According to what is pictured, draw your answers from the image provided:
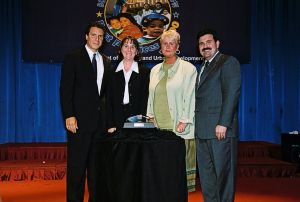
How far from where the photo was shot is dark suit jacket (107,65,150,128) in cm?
373

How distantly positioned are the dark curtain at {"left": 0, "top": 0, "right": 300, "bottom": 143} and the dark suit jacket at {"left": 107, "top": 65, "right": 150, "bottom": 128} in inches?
173

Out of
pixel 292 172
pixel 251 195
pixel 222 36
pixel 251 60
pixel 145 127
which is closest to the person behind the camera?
pixel 145 127

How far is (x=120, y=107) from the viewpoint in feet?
12.2

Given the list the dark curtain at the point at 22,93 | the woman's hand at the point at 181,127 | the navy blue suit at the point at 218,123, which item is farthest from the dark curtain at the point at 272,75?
the woman's hand at the point at 181,127

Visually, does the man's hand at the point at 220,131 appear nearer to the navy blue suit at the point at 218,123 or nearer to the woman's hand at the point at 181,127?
the navy blue suit at the point at 218,123

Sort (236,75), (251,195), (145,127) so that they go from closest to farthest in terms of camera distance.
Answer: (145,127), (236,75), (251,195)

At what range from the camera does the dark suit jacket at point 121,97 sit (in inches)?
147

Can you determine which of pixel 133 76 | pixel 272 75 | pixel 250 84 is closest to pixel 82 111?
pixel 133 76

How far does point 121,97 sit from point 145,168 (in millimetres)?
854

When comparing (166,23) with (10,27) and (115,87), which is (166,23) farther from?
(115,87)

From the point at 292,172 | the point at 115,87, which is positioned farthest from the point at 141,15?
the point at 115,87

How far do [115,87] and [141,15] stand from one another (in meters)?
4.14

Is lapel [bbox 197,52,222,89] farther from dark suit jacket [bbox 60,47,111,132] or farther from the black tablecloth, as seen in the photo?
dark suit jacket [bbox 60,47,111,132]

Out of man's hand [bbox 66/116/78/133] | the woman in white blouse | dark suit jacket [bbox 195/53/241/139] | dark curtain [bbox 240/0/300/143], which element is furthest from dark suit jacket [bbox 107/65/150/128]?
dark curtain [bbox 240/0/300/143]
